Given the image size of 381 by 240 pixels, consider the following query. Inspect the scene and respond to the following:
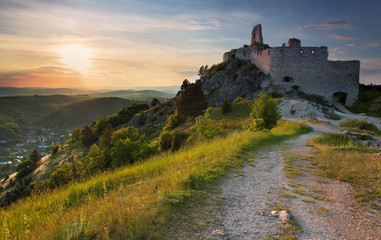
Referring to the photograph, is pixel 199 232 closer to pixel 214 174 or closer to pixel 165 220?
pixel 165 220

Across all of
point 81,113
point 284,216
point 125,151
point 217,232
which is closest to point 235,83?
point 125,151

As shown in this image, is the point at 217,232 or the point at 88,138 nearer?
the point at 217,232

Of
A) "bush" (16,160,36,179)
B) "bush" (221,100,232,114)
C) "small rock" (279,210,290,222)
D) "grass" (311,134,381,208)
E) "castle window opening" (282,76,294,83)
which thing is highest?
"castle window opening" (282,76,294,83)

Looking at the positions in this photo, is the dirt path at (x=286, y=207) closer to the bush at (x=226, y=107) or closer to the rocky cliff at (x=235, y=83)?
the bush at (x=226, y=107)

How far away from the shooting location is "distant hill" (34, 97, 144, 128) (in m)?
160

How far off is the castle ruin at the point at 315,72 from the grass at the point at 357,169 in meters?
36.1

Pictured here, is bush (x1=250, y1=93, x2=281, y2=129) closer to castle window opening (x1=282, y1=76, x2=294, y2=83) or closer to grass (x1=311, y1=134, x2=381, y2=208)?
grass (x1=311, y1=134, x2=381, y2=208)

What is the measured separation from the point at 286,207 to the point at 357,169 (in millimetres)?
3512

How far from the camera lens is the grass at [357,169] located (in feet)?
15.3

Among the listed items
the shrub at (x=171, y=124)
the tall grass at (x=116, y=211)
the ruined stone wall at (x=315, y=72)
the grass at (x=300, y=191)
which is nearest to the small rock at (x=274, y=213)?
the grass at (x=300, y=191)

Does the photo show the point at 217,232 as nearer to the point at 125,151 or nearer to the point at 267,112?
the point at 267,112

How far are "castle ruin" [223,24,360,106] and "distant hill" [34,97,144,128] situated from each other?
153478 mm

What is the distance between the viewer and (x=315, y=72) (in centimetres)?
3838

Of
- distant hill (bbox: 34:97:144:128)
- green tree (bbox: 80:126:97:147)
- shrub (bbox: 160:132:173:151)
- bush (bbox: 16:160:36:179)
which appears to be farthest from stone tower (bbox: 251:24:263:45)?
distant hill (bbox: 34:97:144:128)
